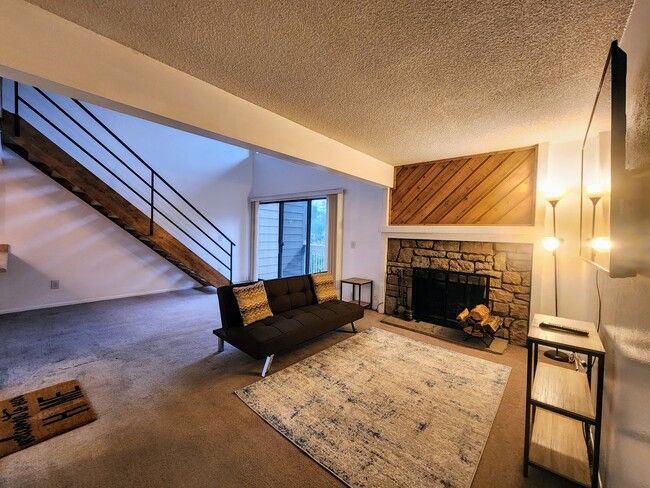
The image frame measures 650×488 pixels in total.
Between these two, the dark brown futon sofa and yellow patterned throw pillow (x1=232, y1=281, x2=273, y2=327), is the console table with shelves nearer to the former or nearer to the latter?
the dark brown futon sofa

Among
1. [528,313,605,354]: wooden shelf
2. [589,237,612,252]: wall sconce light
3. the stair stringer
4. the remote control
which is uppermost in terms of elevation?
the stair stringer

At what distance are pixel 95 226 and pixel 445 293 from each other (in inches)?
238

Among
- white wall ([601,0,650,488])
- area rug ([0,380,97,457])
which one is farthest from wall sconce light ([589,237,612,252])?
area rug ([0,380,97,457])

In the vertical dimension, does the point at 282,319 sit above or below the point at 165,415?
above

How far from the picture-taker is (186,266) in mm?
5160

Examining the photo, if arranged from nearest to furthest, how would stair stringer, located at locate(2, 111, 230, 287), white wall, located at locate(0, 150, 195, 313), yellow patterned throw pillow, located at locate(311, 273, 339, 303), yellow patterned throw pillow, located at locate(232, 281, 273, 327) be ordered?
yellow patterned throw pillow, located at locate(232, 281, 273, 327) → stair stringer, located at locate(2, 111, 230, 287) → yellow patterned throw pillow, located at locate(311, 273, 339, 303) → white wall, located at locate(0, 150, 195, 313)

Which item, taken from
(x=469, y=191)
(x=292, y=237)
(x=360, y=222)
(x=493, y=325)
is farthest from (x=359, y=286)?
(x=292, y=237)

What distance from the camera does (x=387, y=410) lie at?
2166 mm

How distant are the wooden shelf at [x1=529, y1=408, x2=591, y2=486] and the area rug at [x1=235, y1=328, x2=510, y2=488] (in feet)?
1.02

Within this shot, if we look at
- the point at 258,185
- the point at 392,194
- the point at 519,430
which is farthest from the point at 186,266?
the point at 519,430

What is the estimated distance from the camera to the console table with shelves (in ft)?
4.72

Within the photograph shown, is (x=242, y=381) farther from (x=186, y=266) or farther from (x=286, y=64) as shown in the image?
(x=186, y=266)

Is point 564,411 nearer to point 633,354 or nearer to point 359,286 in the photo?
point 633,354

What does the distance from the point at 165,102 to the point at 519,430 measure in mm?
3485
